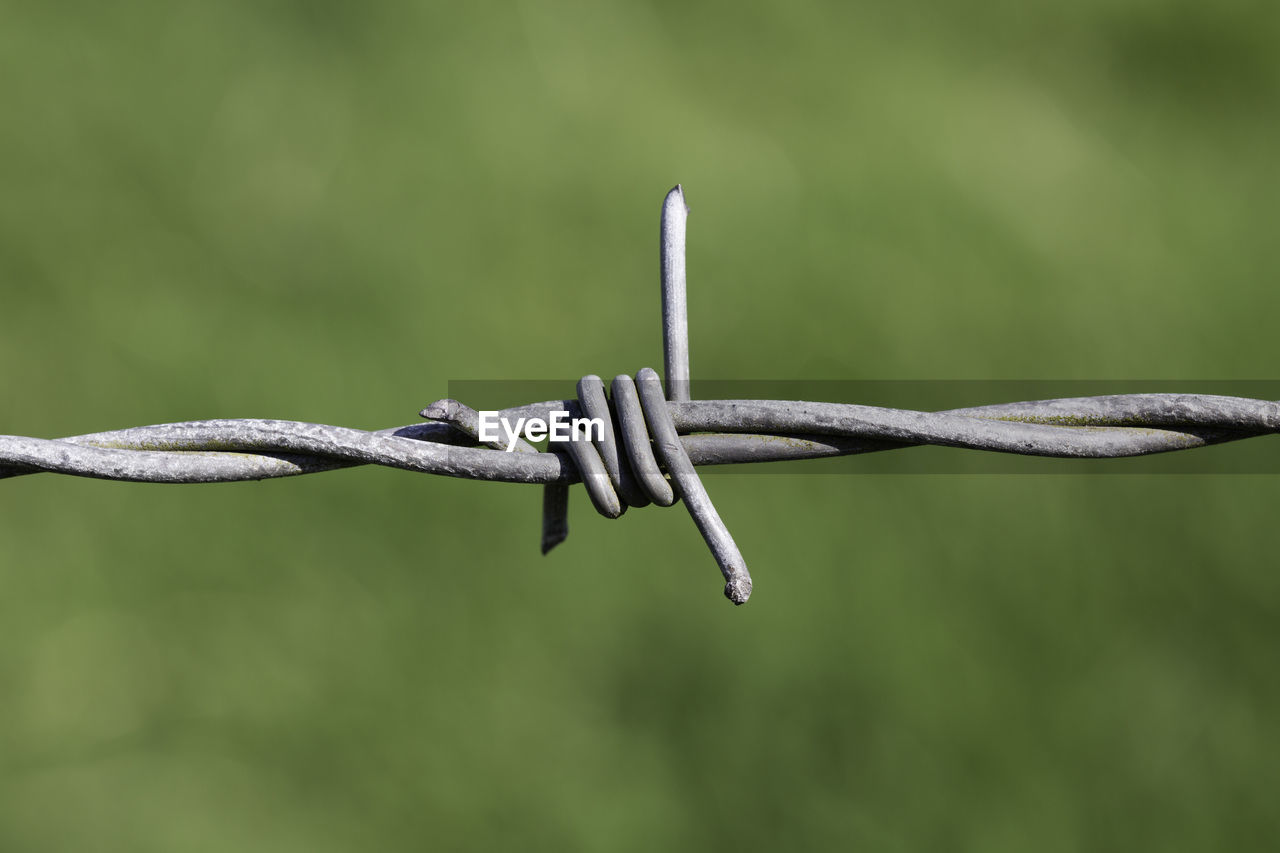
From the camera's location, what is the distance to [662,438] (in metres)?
0.67

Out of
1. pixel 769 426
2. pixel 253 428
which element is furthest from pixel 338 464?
pixel 769 426

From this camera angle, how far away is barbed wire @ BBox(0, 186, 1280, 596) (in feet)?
2.21

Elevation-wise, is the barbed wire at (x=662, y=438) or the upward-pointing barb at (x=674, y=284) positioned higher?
the upward-pointing barb at (x=674, y=284)

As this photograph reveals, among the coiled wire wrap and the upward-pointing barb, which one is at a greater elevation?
the upward-pointing barb

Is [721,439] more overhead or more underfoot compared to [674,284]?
more underfoot

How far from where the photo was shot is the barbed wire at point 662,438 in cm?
67

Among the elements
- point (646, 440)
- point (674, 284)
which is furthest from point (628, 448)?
point (674, 284)

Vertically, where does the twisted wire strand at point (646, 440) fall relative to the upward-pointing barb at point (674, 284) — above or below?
below

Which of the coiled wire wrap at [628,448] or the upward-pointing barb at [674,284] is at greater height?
the upward-pointing barb at [674,284]

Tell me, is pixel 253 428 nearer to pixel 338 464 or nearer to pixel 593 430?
pixel 338 464

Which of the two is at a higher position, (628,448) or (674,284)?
(674,284)

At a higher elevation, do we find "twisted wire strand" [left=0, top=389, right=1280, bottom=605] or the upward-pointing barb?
the upward-pointing barb

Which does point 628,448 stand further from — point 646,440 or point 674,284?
point 674,284

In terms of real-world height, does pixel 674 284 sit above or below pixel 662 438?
above
